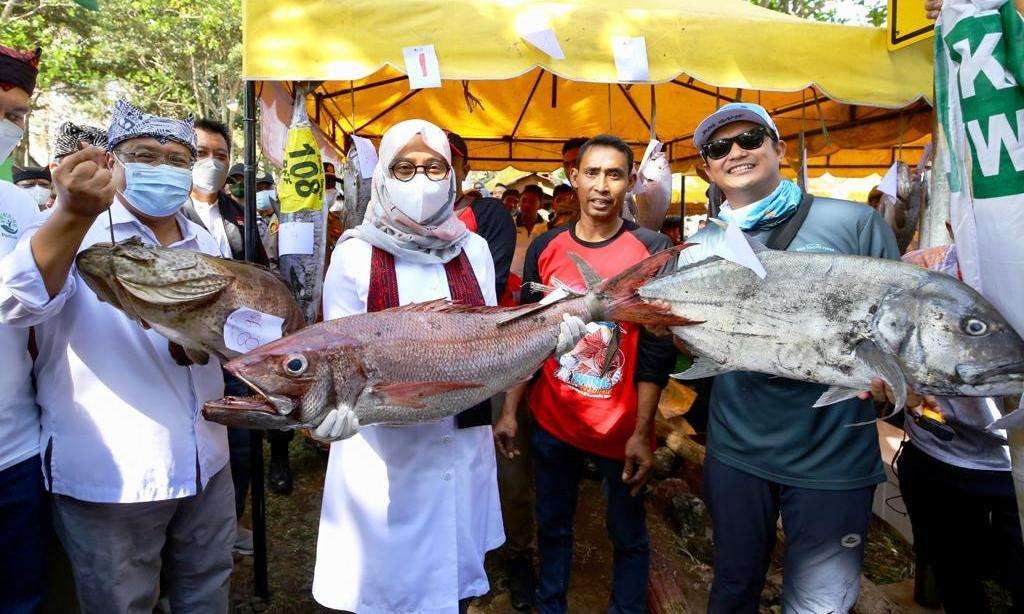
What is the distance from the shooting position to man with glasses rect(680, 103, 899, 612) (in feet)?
6.73

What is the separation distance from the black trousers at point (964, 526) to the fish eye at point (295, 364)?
2581mm

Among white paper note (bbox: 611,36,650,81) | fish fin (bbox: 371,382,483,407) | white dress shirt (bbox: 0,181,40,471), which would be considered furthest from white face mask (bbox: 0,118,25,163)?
white paper note (bbox: 611,36,650,81)

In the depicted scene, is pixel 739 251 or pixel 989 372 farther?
pixel 739 251

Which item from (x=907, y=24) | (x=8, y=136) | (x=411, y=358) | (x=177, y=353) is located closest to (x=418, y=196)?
(x=411, y=358)

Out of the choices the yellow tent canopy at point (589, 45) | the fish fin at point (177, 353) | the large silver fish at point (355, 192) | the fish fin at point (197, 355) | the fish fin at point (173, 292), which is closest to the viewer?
the fish fin at point (173, 292)

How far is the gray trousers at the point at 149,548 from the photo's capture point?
1.90 metres

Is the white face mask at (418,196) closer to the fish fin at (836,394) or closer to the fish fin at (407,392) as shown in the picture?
the fish fin at (407,392)

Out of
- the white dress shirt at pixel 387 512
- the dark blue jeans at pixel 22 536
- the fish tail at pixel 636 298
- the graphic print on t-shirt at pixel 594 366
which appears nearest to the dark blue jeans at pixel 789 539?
the graphic print on t-shirt at pixel 594 366

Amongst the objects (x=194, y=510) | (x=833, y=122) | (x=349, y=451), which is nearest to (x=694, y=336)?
(x=349, y=451)

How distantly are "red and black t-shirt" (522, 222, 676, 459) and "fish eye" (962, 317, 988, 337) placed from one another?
1247 millimetres

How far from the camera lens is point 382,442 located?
2.07 meters

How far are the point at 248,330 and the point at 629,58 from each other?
2.98m

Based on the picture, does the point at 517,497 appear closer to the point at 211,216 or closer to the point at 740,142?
the point at 740,142

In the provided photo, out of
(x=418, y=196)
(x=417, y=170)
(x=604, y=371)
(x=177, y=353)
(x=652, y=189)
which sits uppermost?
(x=652, y=189)
